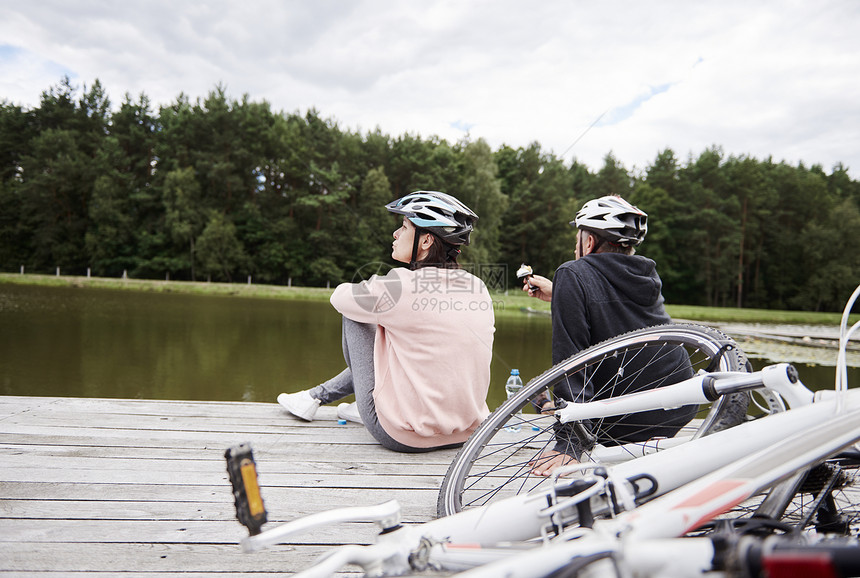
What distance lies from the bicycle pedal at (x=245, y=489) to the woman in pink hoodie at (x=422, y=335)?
122 centimetres

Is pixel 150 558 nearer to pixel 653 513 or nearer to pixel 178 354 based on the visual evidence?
pixel 653 513

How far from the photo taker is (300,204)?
1278 inches

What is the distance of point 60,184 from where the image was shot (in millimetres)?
33312

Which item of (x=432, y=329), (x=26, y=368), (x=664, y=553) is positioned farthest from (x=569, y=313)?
(x=26, y=368)

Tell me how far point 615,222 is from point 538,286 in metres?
0.47

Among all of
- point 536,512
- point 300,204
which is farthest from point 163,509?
point 300,204

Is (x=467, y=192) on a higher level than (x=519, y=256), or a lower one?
higher

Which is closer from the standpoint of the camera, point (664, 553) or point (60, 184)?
point (664, 553)

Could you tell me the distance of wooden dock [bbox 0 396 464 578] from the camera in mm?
1407

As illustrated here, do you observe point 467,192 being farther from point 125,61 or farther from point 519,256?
point 125,61

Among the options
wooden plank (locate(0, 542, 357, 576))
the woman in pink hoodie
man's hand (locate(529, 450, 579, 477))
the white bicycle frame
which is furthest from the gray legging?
the white bicycle frame

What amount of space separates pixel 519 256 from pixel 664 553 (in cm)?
3548

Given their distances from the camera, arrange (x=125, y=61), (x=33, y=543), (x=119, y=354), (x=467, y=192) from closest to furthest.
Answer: (x=33, y=543)
(x=119, y=354)
(x=467, y=192)
(x=125, y=61)

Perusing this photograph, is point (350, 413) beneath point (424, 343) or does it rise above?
beneath
